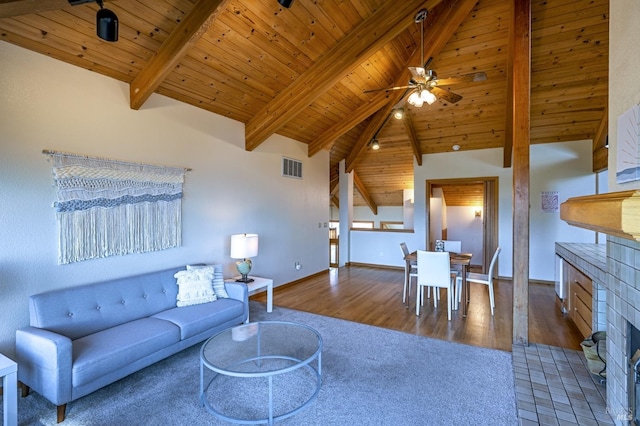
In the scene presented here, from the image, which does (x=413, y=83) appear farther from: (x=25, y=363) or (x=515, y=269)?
(x=25, y=363)

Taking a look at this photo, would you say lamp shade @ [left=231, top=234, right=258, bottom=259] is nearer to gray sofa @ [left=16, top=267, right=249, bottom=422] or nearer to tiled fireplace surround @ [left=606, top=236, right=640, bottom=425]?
gray sofa @ [left=16, top=267, right=249, bottom=422]

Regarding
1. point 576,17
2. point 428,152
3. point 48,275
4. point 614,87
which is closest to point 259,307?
point 48,275

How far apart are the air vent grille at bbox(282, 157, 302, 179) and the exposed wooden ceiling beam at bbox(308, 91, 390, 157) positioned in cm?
49

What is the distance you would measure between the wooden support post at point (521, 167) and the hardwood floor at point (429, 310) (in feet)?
1.32

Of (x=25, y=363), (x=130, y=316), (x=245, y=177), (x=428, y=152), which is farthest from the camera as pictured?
(x=428, y=152)

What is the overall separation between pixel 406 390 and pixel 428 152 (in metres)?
5.53

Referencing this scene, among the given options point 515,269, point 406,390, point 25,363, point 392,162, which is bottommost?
point 406,390

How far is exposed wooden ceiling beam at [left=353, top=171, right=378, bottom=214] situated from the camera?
8797 millimetres

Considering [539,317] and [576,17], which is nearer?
[576,17]

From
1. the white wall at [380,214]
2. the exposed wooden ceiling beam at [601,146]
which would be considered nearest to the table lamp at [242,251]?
the exposed wooden ceiling beam at [601,146]

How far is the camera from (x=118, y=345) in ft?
7.36

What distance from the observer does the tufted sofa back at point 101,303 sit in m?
2.33

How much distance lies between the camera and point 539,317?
3.93 m

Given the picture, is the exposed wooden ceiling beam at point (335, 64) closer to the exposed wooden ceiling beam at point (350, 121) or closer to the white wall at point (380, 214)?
the exposed wooden ceiling beam at point (350, 121)
